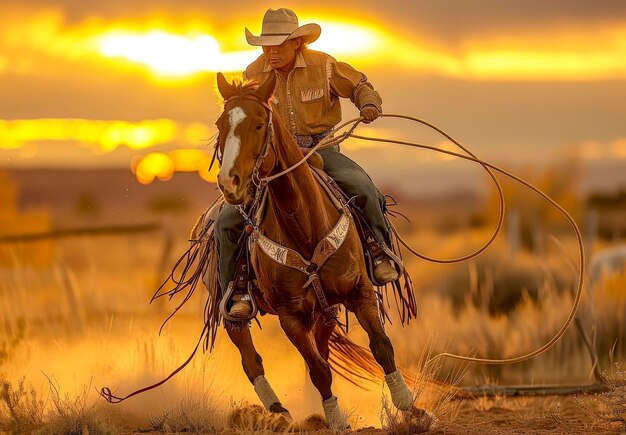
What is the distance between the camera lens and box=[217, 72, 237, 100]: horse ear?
25.8ft

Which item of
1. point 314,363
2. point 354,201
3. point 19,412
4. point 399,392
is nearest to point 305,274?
point 314,363

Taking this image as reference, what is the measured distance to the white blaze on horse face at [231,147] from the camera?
289 inches

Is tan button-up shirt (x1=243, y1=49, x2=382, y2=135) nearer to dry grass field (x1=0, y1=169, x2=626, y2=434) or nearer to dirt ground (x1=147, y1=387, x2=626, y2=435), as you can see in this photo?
dry grass field (x1=0, y1=169, x2=626, y2=434)

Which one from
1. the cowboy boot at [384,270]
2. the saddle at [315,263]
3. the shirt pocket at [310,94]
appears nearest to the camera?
the saddle at [315,263]

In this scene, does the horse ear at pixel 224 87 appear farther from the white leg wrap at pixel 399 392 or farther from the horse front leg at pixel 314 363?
the white leg wrap at pixel 399 392

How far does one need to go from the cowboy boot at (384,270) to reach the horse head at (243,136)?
131 centimetres

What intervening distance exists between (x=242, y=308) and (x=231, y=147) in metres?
1.93

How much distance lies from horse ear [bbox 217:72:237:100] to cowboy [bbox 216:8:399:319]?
1059mm

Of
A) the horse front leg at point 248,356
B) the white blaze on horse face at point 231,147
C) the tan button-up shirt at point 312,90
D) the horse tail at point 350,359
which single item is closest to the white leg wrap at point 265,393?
the horse front leg at point 248,356

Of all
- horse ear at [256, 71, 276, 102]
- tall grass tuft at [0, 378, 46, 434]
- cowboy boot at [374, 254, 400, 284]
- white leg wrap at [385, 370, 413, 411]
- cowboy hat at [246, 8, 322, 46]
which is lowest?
tall grass tuft at [0, 378, 46, 434]

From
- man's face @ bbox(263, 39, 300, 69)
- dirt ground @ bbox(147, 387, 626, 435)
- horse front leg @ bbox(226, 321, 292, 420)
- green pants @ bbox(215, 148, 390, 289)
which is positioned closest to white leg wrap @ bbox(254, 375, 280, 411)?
horse front leg @ bbox(226, 321, 292, 420)

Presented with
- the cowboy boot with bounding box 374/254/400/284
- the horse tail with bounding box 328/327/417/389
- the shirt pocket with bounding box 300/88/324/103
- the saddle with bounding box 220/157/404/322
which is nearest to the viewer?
the saddle with bounding box 220/157/404/322

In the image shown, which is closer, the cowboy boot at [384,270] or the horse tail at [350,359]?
the cowboy boot at [384,270]

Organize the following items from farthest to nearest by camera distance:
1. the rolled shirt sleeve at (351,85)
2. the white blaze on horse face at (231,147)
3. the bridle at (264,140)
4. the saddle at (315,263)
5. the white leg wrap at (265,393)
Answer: the white leg wrap at (265,393)
the rolled shirt sleeve at (351,85)
the saddle at (315,263)
the bridle at (264,140)
the white blaze on horse face at (231,147)
